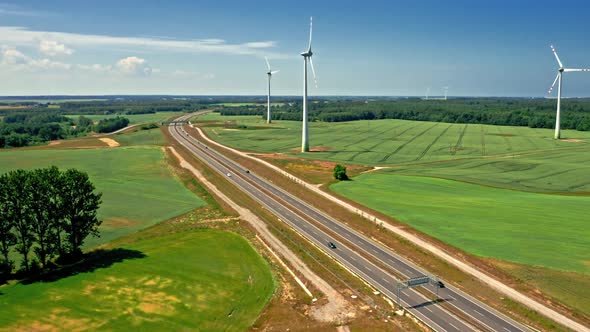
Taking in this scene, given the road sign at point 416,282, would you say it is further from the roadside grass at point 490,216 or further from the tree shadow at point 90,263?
the tree shadow at point 90,263

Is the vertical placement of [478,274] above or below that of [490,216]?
below

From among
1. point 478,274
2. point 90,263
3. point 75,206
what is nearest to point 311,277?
point 478,274

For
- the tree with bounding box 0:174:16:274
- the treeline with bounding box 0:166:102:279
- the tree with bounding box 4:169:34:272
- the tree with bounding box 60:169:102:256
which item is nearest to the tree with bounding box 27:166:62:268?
the treeline with bounding box 0:166:102:279

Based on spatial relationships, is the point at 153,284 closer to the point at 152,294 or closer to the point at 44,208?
the point at 152,294

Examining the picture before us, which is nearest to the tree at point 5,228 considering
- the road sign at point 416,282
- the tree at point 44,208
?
the tree at point 44,208

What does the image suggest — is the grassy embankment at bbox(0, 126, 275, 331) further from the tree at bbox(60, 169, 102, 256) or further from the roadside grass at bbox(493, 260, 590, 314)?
the roadside grass at bbox(493, 260, 590, 314)

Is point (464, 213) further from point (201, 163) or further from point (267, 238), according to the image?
point (201, 163)
